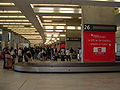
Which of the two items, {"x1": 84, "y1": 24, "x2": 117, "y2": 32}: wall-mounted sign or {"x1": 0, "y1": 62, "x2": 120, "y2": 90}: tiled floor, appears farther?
{"x1": 84, "y1": 24, "x2": 117, "y2": 32}: wall-mounted sign

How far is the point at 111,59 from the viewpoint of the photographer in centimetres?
1495

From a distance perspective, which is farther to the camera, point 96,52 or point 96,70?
point 96,52

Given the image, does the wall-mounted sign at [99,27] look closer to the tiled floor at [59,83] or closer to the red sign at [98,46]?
the red sign at [98,46]

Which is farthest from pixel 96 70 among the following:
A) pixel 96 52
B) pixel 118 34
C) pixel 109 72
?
pixel 118 34

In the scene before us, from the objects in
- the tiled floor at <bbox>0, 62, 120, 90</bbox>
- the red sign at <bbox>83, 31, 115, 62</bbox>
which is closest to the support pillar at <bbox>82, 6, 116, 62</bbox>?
the red sign at <bbox>83, 31, 115, 62</bbox>

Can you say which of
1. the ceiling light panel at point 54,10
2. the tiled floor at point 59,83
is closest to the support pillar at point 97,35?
the ceiling light panel at point 54,10

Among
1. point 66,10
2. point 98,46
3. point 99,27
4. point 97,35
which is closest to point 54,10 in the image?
point 66,10

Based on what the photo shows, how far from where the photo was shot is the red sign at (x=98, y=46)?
1444cm

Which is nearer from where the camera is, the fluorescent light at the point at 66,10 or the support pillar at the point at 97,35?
the support pillar at the point at 97,35

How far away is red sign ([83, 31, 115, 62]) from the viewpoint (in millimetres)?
14438

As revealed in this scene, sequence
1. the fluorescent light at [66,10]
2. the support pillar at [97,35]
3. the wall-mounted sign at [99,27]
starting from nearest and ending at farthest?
the wall-mounted sign at [99,27]
the support pillar at [97,35]
the fluorescent light at [66,10]

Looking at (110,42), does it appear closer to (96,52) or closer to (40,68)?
(96,52)

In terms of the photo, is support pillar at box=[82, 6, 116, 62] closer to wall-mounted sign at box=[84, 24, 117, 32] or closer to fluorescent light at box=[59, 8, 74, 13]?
wall-mounted sign at box=[84, 24, 117, 32]

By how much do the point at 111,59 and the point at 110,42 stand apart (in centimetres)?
135
